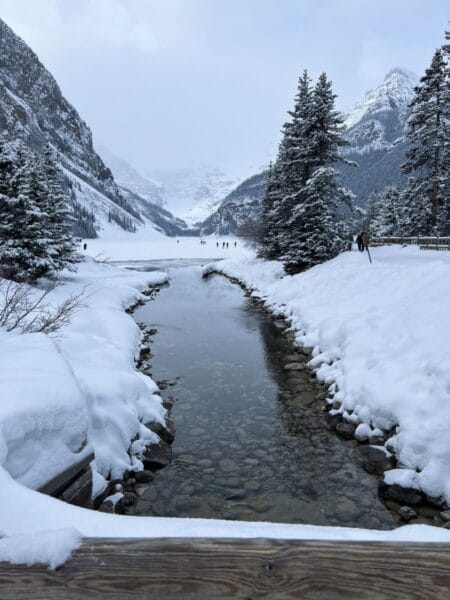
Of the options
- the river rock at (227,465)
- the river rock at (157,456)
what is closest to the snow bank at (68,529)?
the river rock at (227,465)

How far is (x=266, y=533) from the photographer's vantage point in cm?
243

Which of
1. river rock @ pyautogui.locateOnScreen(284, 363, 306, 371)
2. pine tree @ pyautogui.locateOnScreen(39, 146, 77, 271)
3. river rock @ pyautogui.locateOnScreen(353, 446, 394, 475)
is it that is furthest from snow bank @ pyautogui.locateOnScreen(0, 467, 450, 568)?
pine tree @ pyautogui.locateOnScreen(39, 146, 77, 271)

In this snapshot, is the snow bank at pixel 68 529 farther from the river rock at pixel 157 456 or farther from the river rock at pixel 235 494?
the river rock at pixel 157 456

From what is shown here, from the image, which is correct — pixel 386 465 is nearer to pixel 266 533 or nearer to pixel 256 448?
pixel 256 448

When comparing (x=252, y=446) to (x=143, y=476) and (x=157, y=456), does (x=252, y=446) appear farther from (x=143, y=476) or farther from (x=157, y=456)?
(x=143, y=476)

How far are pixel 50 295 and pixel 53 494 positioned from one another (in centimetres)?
1732

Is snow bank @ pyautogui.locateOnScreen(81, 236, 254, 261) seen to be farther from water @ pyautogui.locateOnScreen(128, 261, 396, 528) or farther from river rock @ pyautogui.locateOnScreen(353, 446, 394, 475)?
river rock @ pyautogui.locateOnScreen(353, 446, 394, 475)

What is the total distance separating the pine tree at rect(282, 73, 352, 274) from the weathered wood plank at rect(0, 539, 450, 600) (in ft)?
76.5

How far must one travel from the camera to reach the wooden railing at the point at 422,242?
891 inches

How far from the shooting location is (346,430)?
8.19m

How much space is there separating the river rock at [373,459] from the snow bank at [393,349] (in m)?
0.26

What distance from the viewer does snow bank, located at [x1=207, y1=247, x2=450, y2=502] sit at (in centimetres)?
659

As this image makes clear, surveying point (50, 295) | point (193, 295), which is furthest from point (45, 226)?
point (193, 295)

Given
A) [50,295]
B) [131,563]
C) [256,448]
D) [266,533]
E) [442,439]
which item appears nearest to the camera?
[131,563]
